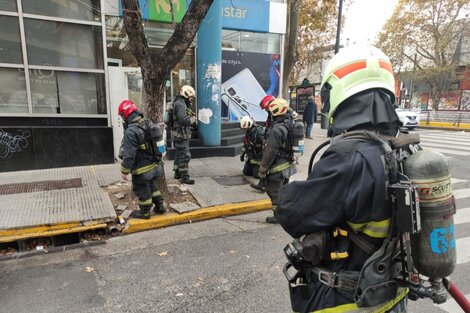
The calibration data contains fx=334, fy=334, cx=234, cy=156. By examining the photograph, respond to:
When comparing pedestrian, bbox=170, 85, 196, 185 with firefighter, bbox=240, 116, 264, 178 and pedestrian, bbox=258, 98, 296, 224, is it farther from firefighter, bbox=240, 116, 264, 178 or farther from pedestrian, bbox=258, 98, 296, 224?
pedestrian, bbox=258, 98, 296, 224

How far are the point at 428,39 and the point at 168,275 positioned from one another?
29.4m

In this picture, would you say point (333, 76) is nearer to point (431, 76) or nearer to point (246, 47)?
point (246, 47)

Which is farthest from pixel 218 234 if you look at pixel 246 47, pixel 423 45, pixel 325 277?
pixel 423 45

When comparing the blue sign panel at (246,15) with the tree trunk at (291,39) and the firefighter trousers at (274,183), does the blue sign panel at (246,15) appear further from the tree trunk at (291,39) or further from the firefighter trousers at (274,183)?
the firefighter trousers at (274,183)

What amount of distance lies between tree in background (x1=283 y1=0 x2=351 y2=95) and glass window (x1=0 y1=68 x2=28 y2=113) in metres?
8.58

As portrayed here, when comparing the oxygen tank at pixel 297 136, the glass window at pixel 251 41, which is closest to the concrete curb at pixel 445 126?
the glass window at pixel 251 41

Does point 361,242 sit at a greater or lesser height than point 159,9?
lesser

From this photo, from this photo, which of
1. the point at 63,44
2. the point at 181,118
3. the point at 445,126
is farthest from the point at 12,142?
the point at 445,126

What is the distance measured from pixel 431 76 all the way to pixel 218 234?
28.2 m

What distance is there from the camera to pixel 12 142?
23.4ft

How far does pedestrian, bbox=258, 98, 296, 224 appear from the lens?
488 centimetres

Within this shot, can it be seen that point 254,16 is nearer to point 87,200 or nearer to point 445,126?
point 87,200

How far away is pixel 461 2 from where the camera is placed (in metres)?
23.0

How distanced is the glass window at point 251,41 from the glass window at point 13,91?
6.15 meters
